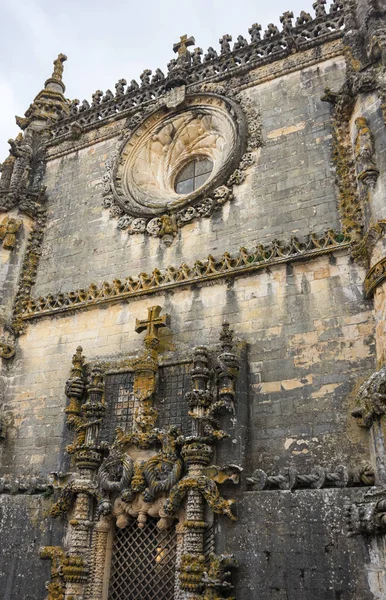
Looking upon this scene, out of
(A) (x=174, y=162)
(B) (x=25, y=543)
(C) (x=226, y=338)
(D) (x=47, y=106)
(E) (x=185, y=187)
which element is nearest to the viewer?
(C) (x=226, y=338)

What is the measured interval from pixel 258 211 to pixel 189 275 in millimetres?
1816

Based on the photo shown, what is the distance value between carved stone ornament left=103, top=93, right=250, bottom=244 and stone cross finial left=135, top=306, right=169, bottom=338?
68.9 inches

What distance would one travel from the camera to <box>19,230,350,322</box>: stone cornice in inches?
372

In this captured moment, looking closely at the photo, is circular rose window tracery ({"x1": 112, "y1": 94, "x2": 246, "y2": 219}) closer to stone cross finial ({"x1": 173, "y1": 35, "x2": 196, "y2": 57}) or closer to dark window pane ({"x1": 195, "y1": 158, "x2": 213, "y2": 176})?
dark window pane ({"x1": 195, "y1": 158, "x2": 213, "y2": 176})

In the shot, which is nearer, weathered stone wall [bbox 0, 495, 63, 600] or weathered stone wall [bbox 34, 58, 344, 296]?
weathered stone wall [bbox 0, 495, 63, 600]

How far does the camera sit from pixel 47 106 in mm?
15945

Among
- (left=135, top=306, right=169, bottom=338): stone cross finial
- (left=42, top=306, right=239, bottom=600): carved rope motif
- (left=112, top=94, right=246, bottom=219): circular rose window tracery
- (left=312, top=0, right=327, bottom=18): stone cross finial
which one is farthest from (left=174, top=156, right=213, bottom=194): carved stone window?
(left=42, top=306, right=239, bottom=600): carved rope motif

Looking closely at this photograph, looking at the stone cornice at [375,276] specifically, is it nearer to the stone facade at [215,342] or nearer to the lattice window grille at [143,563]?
the stone facade at [215,342]

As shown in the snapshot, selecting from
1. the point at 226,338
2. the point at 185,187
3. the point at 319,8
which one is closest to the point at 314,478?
the point at 226,338

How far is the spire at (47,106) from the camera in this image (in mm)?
15609

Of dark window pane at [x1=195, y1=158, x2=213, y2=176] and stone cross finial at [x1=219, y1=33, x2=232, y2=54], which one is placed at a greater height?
stone cross finial at [x1=219, y1=33, x2=232, y2=54]

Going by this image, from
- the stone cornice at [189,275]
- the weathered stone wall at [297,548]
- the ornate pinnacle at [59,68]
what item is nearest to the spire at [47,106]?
the ornate pinnacle at [59,68]

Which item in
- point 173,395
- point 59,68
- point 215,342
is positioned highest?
point 59,68

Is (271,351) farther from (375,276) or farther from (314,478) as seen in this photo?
(314,478)
